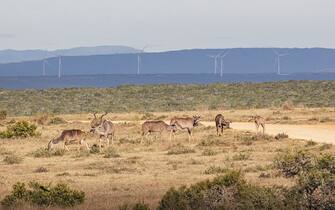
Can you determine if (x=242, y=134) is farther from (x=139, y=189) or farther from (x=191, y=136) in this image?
(x=139, y=189)

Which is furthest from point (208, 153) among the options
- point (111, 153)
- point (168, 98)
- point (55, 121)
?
point (168, 98)

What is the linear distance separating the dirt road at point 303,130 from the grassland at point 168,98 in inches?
907

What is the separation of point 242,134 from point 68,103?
4149cm

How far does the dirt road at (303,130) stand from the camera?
33.0 metres

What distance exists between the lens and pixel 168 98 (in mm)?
76500

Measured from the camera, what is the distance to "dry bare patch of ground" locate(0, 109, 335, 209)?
18559 millimetres

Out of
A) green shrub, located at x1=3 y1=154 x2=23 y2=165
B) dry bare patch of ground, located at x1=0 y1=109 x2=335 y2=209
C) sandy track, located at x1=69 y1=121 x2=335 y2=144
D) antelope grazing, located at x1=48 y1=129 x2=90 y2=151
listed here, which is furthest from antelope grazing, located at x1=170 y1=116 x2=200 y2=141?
green shrub, located at x1=3 y1=154 x2=23 y2=165

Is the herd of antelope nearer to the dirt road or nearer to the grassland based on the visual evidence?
the dirt road

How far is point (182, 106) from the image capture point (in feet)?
226

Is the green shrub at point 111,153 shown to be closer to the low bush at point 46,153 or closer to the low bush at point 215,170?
the low bush at point 46,153

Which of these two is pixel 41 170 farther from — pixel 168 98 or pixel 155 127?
pixel 168 98

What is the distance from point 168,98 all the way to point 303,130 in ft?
130

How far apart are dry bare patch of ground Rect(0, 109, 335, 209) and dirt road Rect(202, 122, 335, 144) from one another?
178 centimetres

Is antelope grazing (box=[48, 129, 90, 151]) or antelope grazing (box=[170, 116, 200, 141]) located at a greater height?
antelope grazing (box=[170, 116, 200, 141])
